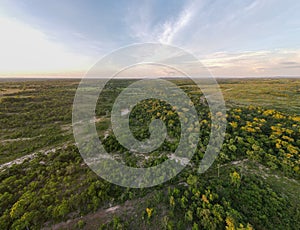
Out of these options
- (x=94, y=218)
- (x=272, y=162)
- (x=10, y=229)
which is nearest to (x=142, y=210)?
(x=94, y=218)

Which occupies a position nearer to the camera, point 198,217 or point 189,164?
point 198,217

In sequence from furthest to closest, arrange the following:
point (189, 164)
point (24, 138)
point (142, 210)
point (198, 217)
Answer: point (24, 138) → point (189, 164) → point (142, 210) → point (198, 217)

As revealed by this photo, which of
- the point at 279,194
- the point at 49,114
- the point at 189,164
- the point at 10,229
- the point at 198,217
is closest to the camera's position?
the point at 10,229

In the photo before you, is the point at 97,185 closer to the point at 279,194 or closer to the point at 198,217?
the point at 198,217

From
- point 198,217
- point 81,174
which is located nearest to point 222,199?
point 198,217

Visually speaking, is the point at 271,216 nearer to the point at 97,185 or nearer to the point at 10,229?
the point at 97,185

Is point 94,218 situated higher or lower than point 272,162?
lower
